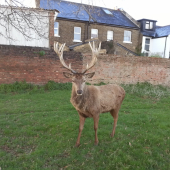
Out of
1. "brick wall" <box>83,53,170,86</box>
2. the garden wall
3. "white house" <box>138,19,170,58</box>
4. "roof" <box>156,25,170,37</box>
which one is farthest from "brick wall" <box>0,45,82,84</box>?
"roof" <box>156,25,170,37</box>

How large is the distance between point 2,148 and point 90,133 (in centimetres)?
242

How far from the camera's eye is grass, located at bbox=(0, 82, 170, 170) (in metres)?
3.93

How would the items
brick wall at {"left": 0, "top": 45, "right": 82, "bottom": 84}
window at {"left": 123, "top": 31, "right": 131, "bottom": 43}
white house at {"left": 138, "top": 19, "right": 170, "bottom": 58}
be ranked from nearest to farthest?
brick wall at {"left": 0, "top": 45, "right": 82, "bottom": 84} → window at {"left": 123, "top": 31, "right": 131, "bottom": 43} → white house at {"left": 138, "top": 19, "right": 170, "bottom": 58}

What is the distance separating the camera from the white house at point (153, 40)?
85.6 ft

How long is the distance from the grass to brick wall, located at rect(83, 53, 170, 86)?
4.24 m

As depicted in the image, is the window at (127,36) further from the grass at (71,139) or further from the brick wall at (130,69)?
the grass at (71,139)

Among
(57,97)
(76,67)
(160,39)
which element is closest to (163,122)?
(57,97)

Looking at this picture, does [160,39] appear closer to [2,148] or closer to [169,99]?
[169,99]

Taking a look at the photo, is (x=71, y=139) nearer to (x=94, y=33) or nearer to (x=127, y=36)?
(x=94, y=33)

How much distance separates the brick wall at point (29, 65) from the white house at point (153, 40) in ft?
60.5

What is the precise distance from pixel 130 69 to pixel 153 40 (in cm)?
1695

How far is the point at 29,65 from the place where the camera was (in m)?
10.6

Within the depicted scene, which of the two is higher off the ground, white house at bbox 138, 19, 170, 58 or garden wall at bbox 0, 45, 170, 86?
white house at bbox 138, 19, 170, 58

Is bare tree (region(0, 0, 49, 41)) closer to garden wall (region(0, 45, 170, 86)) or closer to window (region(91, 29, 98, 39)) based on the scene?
garden wall (region(0, 45, 170, 86))
